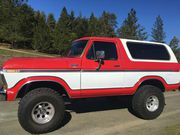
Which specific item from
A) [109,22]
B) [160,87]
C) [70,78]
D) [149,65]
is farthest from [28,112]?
[109,22]

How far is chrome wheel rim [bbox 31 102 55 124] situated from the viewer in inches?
218

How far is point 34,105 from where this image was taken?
542 centimetres

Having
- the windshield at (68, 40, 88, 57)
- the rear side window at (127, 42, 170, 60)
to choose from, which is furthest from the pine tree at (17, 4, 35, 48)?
the rear side window at (127, 42, 170, 60)

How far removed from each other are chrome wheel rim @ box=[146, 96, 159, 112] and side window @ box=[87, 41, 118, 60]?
5.38 feet

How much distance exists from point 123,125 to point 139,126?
401 mm

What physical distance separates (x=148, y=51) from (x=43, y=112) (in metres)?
3.57

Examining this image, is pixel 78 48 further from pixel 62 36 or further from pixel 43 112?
pixel 62 36

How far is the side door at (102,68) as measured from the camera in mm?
6109

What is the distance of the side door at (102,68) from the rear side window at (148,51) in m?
0.55

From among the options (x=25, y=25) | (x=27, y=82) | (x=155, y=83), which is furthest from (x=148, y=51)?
(x=25, y=25)

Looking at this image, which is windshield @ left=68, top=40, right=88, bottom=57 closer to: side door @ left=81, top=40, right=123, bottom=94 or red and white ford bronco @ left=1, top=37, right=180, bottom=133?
red and white ford bronco @ left=1, top=37, right=180, bottom=133

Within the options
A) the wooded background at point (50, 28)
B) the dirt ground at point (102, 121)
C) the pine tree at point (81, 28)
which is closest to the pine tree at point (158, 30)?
the wooded background at point (50, 28)

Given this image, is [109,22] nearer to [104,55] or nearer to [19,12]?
[19,12]

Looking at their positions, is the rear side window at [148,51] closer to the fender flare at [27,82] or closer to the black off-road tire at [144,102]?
the black off-road tire at [144,102]
